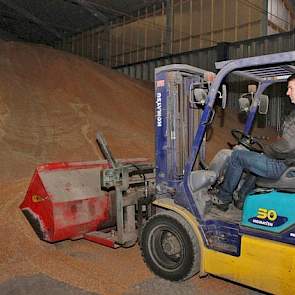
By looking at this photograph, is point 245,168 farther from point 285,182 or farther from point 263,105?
point 263,105

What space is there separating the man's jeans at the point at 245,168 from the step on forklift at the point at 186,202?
12 centimetres

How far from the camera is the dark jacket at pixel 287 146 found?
3.43 metres

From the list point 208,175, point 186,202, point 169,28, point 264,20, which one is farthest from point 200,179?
point 169,28

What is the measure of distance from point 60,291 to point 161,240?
1169 millimetres

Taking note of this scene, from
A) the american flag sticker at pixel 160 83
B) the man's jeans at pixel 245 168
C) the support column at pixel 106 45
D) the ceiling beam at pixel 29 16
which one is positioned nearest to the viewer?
the man's jeans at pixel 245 168

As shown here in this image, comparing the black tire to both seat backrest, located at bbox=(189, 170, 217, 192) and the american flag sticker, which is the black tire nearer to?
seat backrest, located at bbox=(189, 170, 217, 192)

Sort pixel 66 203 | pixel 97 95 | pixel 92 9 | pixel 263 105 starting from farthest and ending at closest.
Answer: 1. pixel 92 9
2. pixel 97 95
3. pixel 66 203
4. pixel 263 105

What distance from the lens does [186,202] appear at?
412 cm

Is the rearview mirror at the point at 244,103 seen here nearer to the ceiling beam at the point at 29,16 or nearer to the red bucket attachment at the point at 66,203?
the red bucket attachment at the point at 66,203

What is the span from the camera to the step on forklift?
3473 millimetres

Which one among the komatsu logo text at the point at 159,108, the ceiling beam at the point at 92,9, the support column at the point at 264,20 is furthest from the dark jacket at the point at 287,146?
the ceiling beam at the point at 92,9

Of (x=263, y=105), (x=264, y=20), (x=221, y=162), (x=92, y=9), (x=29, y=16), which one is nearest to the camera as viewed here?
(x=221, y=162)

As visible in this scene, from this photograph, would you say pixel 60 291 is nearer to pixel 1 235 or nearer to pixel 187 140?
pixel 1 235

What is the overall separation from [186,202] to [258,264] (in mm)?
966
